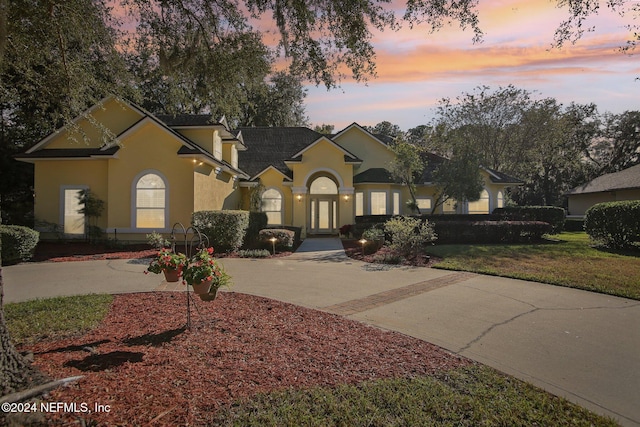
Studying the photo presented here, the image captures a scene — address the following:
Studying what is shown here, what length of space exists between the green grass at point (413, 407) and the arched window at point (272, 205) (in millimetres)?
18784

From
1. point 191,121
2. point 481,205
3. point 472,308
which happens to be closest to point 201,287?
point 472,308

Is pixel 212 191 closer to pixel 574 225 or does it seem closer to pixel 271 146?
pixel 271 146

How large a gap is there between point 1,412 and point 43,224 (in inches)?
691

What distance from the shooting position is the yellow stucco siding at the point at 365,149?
2375 centimetres

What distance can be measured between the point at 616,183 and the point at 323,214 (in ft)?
77.6

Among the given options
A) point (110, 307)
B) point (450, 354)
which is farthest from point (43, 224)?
point (450, 354)

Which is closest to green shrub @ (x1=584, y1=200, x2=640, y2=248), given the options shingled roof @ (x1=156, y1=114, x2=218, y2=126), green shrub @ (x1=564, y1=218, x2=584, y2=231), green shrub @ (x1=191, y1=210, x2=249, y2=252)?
green shrub @ (x1=564, y1=218, x2=584, y2=231)

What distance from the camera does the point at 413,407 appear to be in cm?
324

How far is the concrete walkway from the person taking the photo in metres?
4.04

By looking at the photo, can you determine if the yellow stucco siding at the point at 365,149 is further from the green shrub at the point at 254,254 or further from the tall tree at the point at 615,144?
the tall tree at the point at 615,144

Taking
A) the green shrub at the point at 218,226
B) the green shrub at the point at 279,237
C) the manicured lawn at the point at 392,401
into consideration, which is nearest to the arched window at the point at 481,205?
the green shrub at the point at 279,237

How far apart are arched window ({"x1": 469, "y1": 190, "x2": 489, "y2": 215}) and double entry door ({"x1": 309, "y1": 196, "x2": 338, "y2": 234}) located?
30.7ft

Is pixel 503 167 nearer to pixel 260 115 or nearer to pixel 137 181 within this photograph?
pixel 260 115

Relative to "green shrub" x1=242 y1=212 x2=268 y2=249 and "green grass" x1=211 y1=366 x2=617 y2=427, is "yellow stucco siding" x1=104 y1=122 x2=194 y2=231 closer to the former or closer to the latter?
"green shrub" x1=242 y1=212 x2=268 y2=249
